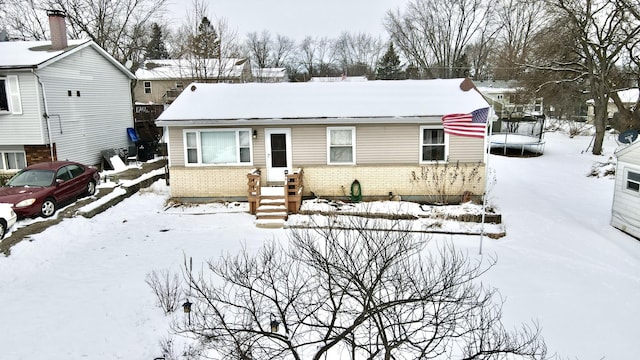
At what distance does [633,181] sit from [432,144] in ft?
18.3

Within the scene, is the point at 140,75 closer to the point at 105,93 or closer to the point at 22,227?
the point at 105,93

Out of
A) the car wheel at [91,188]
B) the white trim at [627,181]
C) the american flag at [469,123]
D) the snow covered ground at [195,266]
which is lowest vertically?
the snow covered ground at [195,266]

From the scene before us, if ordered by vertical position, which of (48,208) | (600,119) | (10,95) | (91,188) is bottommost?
(48,208)

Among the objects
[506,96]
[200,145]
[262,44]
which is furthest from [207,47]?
[262,44]

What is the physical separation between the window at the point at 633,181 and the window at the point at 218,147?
11400mm

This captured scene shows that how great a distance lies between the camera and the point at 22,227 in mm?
10891

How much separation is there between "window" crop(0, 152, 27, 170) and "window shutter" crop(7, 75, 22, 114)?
1.83 meters

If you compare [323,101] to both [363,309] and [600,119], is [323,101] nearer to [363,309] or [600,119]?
[363,309]

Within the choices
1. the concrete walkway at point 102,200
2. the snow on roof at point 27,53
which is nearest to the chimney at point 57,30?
the snow on roof at point 27,53

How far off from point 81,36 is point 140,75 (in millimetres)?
12245

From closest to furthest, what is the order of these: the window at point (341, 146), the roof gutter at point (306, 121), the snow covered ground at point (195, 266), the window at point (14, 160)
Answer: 1. the snow covered ground at point (195, 266)
2. the roof gutter at point (306, 121)
3. the window at point (341, 146)
4. the window at point (14, 160)

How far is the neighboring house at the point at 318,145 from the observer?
13484 millimetres

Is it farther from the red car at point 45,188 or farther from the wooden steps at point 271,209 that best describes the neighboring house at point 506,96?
the red car at point 45,188

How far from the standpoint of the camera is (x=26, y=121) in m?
15.7
